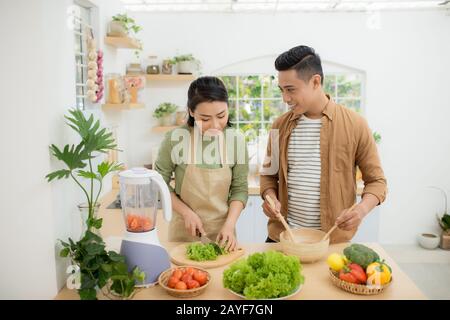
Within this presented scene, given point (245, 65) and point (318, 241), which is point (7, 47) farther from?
point (245, 65)

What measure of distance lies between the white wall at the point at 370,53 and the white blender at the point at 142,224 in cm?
292

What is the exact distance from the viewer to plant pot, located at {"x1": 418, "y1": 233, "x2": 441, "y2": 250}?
458cm

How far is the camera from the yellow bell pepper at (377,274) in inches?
55.1

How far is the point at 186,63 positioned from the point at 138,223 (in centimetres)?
291

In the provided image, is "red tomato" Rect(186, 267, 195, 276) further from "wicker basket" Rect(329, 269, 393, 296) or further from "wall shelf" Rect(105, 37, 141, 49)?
"wall shelf" Rect(105, 37, 141, 49)

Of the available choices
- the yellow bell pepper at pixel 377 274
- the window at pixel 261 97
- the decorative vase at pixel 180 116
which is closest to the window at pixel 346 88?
the window at pixel 261 97

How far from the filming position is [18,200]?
4.73ft

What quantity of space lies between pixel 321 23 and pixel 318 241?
3143 millimetres

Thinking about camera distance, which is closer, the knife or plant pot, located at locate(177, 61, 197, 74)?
the knife

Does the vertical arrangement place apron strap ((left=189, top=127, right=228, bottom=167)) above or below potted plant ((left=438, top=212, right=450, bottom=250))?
above

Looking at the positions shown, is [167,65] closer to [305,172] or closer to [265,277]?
[305,172]

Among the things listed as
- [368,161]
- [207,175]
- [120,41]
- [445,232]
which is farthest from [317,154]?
A: [445,232]

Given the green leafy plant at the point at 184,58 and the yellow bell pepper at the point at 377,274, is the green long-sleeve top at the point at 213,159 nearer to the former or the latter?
the yellow bell pepper at the point at 377,274

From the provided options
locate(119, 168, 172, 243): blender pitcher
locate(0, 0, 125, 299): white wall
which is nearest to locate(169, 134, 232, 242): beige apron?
locate(119, 168, 172, 243): blender pitcher
